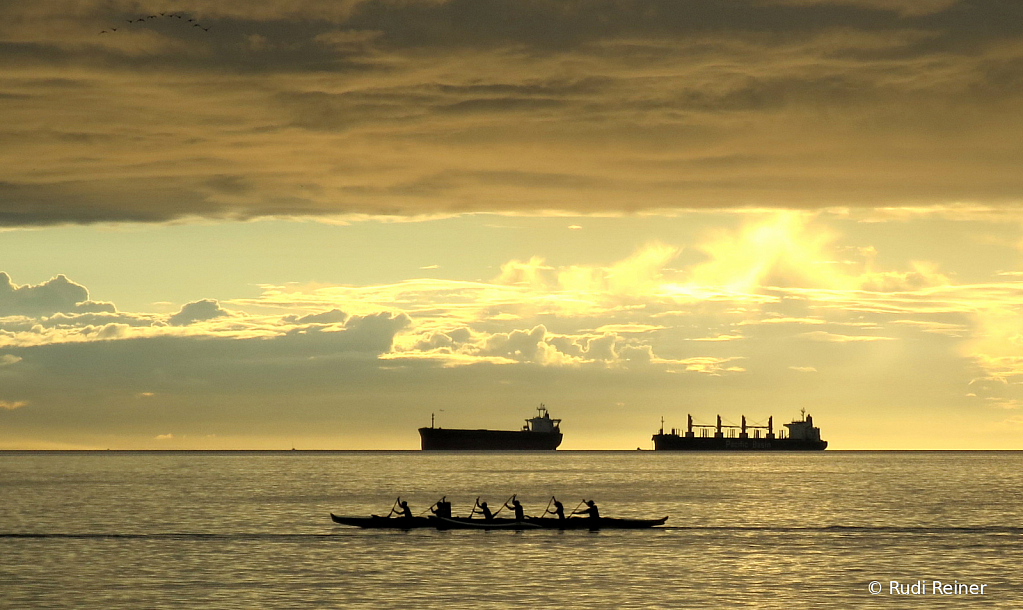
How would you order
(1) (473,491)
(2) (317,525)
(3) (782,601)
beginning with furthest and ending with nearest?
(1) (473,491) → (2) (317,525) → (3) (782,601)

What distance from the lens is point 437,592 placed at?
46.1m

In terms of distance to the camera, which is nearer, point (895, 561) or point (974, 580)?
point (974, 580)

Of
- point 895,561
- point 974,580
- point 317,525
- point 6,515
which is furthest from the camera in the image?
point 6,515

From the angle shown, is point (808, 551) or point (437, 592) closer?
point (437, 592)

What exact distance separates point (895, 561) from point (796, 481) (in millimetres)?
98627

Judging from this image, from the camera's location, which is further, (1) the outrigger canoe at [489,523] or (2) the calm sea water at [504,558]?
(1) the outrigger canoe at [489,523]

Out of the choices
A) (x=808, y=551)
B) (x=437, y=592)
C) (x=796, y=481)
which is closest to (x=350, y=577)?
(x=437, y=592)

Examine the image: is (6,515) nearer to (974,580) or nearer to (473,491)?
(473,491)

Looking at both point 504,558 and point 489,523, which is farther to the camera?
point 489,523

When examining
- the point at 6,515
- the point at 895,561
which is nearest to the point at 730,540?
the point at 895,561

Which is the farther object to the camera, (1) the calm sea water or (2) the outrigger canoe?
(2) the outrigger canoe

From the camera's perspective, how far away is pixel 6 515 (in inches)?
3381

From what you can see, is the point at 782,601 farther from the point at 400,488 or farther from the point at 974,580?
the point at 400,488

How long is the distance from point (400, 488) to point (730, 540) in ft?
240
